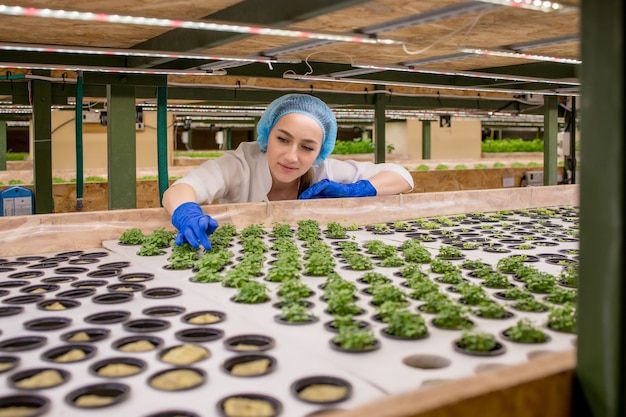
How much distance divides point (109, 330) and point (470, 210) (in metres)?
3.46

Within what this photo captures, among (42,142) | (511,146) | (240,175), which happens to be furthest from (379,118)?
(511,146)

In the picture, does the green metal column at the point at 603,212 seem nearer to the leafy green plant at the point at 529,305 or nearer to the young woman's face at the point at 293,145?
the leafy green plant at the point at 529,305

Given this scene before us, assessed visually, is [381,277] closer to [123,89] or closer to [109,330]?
[109,330]

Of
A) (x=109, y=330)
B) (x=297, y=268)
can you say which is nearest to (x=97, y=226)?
(x=297, y=268)

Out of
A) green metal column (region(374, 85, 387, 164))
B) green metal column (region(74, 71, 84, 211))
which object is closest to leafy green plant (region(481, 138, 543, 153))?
green metal column (region(374, 85, 387, 164))

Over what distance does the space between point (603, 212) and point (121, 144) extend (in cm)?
395

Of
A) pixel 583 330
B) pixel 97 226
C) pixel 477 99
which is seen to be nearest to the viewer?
pixel 583 330

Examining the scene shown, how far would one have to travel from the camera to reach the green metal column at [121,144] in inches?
177

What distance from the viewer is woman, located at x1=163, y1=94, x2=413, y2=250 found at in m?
3.86

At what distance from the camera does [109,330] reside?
1.77m

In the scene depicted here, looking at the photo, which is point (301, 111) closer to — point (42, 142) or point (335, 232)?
point (335, 232)

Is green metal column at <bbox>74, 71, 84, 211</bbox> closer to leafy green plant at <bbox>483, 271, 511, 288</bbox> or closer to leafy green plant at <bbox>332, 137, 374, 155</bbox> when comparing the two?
leafy green plant at <bbox>483, 271, 511, 288</bbox>

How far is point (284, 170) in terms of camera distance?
4.03 meters

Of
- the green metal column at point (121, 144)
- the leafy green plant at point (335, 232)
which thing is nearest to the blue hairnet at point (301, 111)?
the leafy green plant at point (335, 232)
